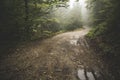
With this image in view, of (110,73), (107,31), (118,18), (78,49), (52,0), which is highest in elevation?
(52,0)

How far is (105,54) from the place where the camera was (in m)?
8.13

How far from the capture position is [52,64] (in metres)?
7.41

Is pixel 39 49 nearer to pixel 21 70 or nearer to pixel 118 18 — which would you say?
pixel 21 70

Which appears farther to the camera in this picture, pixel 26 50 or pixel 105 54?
pixel 26 50

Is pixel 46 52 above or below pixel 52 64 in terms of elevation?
above

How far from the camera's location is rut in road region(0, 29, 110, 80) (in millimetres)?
6352

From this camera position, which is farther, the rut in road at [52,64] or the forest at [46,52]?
the forest at [46,52]

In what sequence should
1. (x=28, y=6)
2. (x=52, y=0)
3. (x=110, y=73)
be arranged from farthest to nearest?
1. (x=52, y=0)
2. (x=28, y=6)
3. (x=110, y=73)

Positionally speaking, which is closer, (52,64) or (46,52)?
(52,64)

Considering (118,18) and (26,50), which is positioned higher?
(118,18)

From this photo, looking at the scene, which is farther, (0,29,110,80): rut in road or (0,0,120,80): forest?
(0,0,120,80): forest

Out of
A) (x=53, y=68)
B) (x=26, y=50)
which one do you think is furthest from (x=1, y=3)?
(x=53, y=68)

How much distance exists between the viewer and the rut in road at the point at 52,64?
250 inches

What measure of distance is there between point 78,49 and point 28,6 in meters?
5.29
